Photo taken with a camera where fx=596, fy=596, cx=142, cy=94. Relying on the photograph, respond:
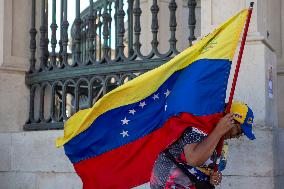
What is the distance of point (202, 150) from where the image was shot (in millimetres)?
3576

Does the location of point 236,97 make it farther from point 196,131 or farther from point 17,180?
point 17,180

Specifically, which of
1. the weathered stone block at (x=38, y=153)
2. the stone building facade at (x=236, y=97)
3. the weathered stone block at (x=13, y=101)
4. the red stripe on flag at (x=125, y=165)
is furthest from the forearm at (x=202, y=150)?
the weathered stone block at (x=13, y=101)

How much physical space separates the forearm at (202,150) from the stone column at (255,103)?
1.60 metres

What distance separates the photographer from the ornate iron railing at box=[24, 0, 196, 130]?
6.45 m

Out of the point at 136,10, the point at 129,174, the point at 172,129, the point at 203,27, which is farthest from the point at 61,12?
the point at 172,129

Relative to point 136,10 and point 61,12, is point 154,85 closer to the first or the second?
point 136,10

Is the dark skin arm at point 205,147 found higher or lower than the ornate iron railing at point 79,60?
lower

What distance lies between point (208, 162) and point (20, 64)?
4217 mm

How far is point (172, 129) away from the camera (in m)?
3.79

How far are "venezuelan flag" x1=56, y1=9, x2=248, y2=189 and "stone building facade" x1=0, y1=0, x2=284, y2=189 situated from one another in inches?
45.6

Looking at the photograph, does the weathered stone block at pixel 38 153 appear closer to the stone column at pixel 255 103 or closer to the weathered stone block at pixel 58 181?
the weathered stone block at pixel 58 181

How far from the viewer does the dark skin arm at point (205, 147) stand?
11.7ft

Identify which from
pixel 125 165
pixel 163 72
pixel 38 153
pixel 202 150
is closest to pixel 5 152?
pixel 38 153

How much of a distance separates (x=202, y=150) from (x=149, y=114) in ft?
2.88
